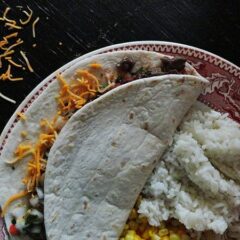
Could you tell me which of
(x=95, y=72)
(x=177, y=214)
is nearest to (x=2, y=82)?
(x=95, y=72)

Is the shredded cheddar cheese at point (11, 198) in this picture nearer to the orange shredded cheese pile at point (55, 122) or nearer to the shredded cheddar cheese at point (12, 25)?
the orange shredded cheese pile at point (55, 122)

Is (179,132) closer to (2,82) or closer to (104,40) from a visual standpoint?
(104,40)

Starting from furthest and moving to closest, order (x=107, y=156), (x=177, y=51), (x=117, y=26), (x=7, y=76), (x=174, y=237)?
1. (x=117, y=26)
2. (x=7, y=76)
3. (x=177, y=51)
4. (x=174, y=237)
5. (x=107, y=156)

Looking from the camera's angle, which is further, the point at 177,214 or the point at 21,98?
the point at 21,98

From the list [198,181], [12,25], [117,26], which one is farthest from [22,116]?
[198,181]

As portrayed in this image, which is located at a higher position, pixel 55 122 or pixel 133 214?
pixel 55 122

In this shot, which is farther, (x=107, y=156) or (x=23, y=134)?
(x=23, y=134)

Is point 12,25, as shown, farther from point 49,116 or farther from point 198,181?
point 198,181
